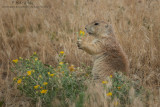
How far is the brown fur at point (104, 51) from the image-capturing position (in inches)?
140

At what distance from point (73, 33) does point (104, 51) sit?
137 centimetres

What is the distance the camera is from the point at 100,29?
4070mm

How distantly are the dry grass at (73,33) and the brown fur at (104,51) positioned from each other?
518 millimetres

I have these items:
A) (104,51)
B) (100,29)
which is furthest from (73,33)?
(104,51)

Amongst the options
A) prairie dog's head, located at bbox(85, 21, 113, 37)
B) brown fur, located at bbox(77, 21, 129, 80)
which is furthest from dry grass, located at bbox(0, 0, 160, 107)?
prairie dog's head, located at bbox(85, 21, 113, 37)

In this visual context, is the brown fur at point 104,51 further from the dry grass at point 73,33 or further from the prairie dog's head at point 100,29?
the dry grass at point 73,33

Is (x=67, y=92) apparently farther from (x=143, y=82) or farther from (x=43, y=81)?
(x=143, y=82)

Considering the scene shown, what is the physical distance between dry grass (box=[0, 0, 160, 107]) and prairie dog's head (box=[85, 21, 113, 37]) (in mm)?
654

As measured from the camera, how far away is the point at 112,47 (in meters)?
3.81

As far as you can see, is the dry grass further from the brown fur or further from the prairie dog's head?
the prairie dog's head

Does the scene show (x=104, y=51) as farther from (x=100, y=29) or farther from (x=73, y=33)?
(x=73, y=33)

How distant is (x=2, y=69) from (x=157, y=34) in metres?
3.00

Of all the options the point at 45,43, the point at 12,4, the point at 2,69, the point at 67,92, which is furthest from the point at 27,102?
the point at 12,4

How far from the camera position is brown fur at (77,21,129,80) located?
355cm
